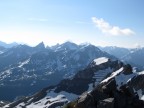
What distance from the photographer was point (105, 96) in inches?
2398

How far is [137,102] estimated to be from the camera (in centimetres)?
6203

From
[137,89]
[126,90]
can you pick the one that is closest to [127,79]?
[137,89]

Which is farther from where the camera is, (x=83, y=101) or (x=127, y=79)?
(x=127, y=79)

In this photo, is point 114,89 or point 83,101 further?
point 114,89

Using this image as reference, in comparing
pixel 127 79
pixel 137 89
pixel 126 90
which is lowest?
pixel 126 90

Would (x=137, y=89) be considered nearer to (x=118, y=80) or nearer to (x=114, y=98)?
(x=118, y=80)

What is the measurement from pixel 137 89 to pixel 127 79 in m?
27.6

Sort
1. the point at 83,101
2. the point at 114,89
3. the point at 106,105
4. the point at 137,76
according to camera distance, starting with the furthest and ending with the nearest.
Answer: the point at 137,76, the point at 114,89, the point at 83,101, the point at 106,105

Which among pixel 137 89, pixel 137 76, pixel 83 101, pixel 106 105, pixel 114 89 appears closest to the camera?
pixel 106 105

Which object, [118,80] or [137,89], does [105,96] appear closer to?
[137,89]

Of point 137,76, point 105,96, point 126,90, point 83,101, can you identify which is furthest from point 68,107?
point 137,76

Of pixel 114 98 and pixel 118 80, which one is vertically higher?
pixel 118 80

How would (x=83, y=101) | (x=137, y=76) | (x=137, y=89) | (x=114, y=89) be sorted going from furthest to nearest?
(x=137, y=76)
(x=137, y=89)
(x=114, y=89)
(x=83, y=101)

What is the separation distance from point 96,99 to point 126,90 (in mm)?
8379
